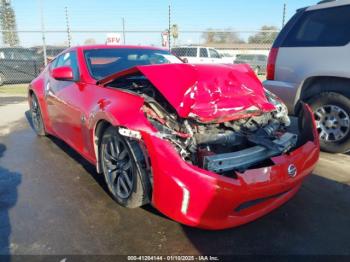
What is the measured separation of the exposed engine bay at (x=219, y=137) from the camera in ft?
7.62

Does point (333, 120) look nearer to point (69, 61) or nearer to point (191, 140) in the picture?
point (191, 140)

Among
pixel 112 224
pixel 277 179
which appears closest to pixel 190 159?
pixel 277 179

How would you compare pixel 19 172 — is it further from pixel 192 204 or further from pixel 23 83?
pixel 23 83

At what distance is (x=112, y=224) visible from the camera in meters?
2.61

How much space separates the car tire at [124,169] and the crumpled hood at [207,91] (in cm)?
52

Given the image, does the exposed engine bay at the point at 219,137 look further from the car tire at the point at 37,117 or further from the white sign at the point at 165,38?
the white sign at the point at 165,38

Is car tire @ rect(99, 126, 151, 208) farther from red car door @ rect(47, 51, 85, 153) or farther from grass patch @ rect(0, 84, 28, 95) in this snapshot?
grass patch @ rect(0, 84, 28, 95)

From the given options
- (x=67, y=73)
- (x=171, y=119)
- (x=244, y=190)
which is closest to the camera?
(x=244, y=190)

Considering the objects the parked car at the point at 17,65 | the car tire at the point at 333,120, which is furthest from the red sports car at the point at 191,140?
the parked car at the point at 17,65

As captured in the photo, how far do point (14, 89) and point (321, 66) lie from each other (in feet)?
36.2

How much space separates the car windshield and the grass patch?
8.19 meters

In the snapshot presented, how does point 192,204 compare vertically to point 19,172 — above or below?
above

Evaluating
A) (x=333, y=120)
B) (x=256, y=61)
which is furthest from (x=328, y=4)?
(x=256, y=61)

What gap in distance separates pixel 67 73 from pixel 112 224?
5.95 ft
